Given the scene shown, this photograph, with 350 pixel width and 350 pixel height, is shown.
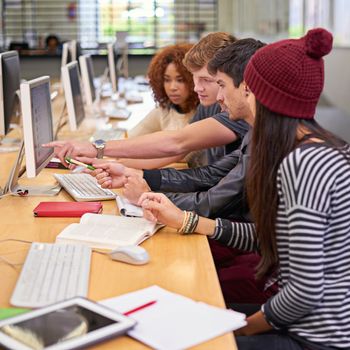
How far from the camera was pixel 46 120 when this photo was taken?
282 centimetres

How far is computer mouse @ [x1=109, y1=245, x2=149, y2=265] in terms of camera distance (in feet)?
6.29

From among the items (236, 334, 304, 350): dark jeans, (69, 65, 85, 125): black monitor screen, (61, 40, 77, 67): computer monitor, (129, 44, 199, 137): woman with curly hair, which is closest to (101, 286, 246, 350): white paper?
(236, 334, 304, 350): dark jeans

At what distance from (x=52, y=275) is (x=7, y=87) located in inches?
84.3

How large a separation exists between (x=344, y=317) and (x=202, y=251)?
496 millimetres

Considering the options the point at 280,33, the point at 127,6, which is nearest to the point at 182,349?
the point at 280,33

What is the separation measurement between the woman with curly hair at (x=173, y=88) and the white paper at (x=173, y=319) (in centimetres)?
203

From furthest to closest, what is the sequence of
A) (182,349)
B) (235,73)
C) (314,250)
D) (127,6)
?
(127,6)
(235,73)
(314,250)
(182,349)

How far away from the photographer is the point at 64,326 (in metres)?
1.41

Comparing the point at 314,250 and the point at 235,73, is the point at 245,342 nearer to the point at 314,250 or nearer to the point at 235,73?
the point at 314,250

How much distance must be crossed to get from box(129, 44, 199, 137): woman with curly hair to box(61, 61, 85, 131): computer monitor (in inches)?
16.5

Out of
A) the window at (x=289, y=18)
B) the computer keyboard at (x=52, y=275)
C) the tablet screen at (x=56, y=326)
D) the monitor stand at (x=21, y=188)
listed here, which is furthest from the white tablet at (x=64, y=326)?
the window at (x=289, y=18)

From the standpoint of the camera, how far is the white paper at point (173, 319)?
1.45 meters

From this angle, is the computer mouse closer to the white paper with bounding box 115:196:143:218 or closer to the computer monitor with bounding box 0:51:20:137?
the white paper with bounding box 115:196:143:218

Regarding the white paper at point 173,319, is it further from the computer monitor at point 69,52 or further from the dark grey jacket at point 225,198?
the computer monitor at point 69,52
